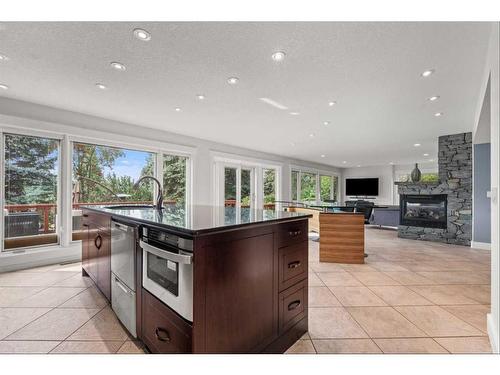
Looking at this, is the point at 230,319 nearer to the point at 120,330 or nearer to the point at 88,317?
the point at 120,330

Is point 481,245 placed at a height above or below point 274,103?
below

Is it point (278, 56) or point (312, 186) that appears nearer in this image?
point (278, 56)

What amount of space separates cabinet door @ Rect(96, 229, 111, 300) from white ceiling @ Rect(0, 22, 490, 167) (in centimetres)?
166

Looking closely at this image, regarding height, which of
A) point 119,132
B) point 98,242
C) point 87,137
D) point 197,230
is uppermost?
point 119,132

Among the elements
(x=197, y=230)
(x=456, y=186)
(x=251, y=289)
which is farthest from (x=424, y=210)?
(x=197, y=230)

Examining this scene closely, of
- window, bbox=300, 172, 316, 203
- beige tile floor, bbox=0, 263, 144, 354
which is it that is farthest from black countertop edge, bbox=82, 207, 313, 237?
window, bbox=300, 172, 316, 203

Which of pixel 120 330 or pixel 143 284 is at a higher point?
pixel 143 284

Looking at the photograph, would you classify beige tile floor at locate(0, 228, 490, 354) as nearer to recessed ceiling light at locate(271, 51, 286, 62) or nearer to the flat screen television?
recessed ceiling light at locate(271, 51, 286, 62)

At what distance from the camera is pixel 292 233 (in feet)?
5.67

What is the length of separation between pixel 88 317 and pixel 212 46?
255cm

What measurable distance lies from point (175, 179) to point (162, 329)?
4212mm

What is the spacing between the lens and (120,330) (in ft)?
6.17

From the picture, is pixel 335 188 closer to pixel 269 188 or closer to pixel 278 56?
pixel 269 188
